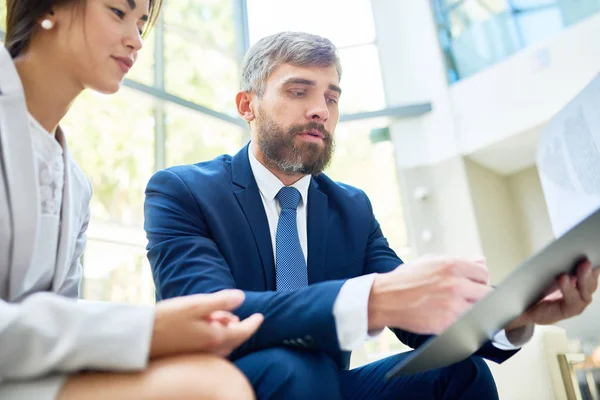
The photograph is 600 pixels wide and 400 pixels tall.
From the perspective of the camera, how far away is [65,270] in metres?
0.89

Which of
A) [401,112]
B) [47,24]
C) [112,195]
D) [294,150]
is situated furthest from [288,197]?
[401,112]

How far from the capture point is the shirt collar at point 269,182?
57.2 inches

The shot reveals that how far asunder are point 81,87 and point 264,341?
1.82 feet

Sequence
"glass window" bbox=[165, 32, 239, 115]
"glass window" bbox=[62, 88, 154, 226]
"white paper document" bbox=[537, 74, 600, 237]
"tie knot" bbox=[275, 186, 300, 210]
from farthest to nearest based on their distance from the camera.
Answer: "glass window" bbox=[165, 32, 239, 115]
"glass window" bbox=[62, 88, 154, 226]
"tie knot" bbox=[275, 186, 300, 210]
"white paper document" bbox=[537, 74, 600, 237]

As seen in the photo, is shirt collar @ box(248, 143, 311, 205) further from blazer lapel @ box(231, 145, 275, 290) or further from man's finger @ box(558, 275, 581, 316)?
man's finger @ box(558, 275, 581, 316)

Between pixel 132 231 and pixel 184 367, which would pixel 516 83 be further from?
pixel 184 367

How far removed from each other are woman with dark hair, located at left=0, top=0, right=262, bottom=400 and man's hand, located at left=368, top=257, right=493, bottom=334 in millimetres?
266

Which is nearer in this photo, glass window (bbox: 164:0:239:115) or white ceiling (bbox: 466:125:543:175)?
glass window (bbox: 164:0:239:115)

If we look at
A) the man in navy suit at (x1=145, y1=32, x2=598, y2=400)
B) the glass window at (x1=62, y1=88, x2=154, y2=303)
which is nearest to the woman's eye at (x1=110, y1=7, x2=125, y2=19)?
the man in navy suit at (x1=145, y1=32, x2=598, y2=400)

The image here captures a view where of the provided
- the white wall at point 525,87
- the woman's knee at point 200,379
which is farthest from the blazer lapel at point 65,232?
the white wall at point 525,87

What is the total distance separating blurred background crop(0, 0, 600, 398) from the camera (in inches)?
178

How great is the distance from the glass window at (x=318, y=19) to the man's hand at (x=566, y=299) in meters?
5.41

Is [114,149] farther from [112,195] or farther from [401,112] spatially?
[401,112]

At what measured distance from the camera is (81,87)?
0.94 meters
